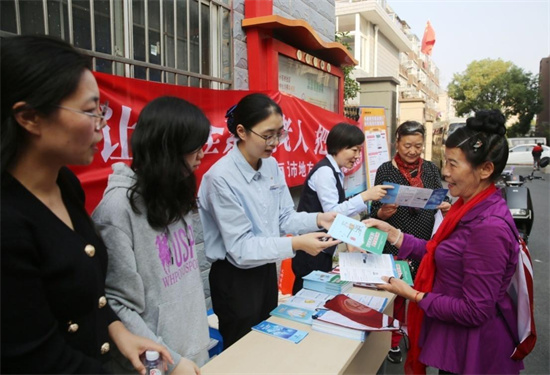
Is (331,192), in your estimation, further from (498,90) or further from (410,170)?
(498,90)

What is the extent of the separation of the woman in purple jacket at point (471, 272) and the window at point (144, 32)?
81.4 inches

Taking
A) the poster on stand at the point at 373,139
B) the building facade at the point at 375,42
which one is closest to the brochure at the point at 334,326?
the poster on stand at the point at 373,139

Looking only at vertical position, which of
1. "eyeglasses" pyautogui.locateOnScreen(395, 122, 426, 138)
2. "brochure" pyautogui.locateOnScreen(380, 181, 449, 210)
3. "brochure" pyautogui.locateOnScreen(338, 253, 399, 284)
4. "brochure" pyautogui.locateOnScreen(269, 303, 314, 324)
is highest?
"eyeglasses" pyautogui.locateOnScreen(395, 122, 426, 138)

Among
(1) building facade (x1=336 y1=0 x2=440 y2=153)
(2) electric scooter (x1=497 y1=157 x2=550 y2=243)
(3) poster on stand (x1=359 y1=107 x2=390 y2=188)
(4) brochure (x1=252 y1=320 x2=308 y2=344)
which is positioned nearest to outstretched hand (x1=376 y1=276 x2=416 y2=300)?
(4) brochure (x1=252 y1=320 x2=308 y2=344)

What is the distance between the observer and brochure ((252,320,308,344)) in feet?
4.94

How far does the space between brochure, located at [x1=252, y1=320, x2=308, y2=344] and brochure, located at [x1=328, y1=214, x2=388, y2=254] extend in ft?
1.41

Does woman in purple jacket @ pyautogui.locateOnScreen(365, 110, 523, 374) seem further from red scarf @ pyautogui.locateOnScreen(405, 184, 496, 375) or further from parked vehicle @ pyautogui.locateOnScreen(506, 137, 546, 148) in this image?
parked vehicle @ pyautogui.locateOnScreen(506, 137, 546, 148)

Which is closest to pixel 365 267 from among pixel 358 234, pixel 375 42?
pixel 358 234

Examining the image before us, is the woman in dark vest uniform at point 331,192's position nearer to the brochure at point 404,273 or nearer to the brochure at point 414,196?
the brochure at point 414,196

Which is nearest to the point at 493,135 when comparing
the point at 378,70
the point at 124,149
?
the point at 124,149

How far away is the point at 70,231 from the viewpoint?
0.95 metres

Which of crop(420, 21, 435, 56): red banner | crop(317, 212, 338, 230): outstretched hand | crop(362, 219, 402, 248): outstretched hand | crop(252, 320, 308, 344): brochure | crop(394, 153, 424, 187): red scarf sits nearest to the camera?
crop(252, 320, 308, 344): brochure

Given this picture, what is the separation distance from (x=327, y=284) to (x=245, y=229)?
1.90ft

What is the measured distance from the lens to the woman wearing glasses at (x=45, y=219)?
30.7 inches
